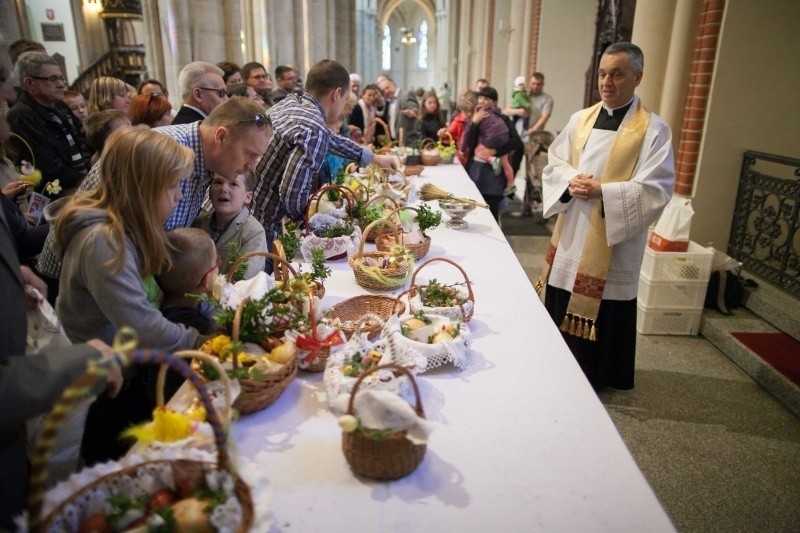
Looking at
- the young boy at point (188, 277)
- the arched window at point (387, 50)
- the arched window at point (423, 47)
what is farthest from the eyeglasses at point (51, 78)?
the arched window at point (423, 47)

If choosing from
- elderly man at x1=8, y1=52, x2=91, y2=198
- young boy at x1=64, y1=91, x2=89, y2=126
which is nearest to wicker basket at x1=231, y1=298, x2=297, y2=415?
elderly man at x1=8, y1=52, x2=91, y2=198

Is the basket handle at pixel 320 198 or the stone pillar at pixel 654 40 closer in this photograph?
the basket handle at pixel 320 198

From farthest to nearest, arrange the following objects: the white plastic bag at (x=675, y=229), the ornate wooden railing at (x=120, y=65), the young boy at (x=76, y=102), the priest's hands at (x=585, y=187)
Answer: the ornate wooden railing at (x=120, y=65) → the young boy at (x=76, y=102) → the white plastic bag at (x=675, y=229) → the priest's hands at (x=585, y=187)

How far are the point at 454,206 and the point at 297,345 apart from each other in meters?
2.20

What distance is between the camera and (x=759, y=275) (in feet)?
15.0

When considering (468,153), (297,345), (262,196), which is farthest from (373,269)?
(468,153)

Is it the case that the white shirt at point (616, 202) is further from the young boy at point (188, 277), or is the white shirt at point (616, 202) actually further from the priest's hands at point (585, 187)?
the young boy at point (188, 277)

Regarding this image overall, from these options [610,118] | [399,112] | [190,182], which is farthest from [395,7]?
[190,182]

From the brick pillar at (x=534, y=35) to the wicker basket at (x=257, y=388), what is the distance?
10.3m

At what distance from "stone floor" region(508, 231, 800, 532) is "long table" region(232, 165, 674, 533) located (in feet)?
3.94

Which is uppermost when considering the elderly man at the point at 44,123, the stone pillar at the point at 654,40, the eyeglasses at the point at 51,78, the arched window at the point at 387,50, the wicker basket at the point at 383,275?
the arched window at the point at 387,50

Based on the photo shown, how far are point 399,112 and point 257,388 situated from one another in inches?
358

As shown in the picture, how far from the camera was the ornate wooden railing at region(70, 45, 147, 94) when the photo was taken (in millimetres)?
12992

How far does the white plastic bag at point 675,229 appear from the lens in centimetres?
420
